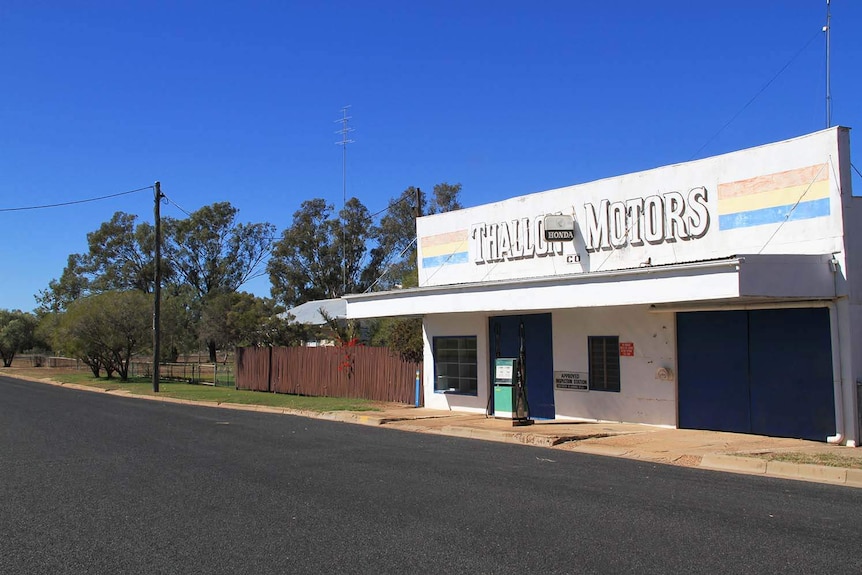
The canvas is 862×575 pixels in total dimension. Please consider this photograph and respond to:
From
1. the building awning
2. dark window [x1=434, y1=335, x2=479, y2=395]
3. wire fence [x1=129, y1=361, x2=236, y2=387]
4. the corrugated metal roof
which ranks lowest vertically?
wire fence [x1=129, y1=361, x2=236, y2=387]

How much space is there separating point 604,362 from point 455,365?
5341mm

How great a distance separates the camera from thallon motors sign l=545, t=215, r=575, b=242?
18.0 metres

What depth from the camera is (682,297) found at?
14203 mm

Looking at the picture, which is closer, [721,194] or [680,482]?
[680,482]

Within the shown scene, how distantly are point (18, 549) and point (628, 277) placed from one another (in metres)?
11.5

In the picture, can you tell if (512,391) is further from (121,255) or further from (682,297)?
(121,255)

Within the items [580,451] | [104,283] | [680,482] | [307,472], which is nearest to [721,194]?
[580,451]

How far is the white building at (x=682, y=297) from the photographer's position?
1336 centimetres

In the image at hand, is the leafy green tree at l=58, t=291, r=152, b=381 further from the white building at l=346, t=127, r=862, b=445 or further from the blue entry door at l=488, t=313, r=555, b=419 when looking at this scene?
the blue entry door at l=488, t=313, r=555, b=419

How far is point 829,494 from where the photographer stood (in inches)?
375

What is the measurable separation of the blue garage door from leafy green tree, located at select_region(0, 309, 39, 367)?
72.5 m

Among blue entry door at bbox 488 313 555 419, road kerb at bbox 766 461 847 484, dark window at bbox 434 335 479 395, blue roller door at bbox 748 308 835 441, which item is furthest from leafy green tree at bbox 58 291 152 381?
road kerb at bbox 766 461 847 484

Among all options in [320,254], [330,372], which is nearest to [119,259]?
[320,254]

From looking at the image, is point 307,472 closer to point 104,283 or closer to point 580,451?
point 580,451
